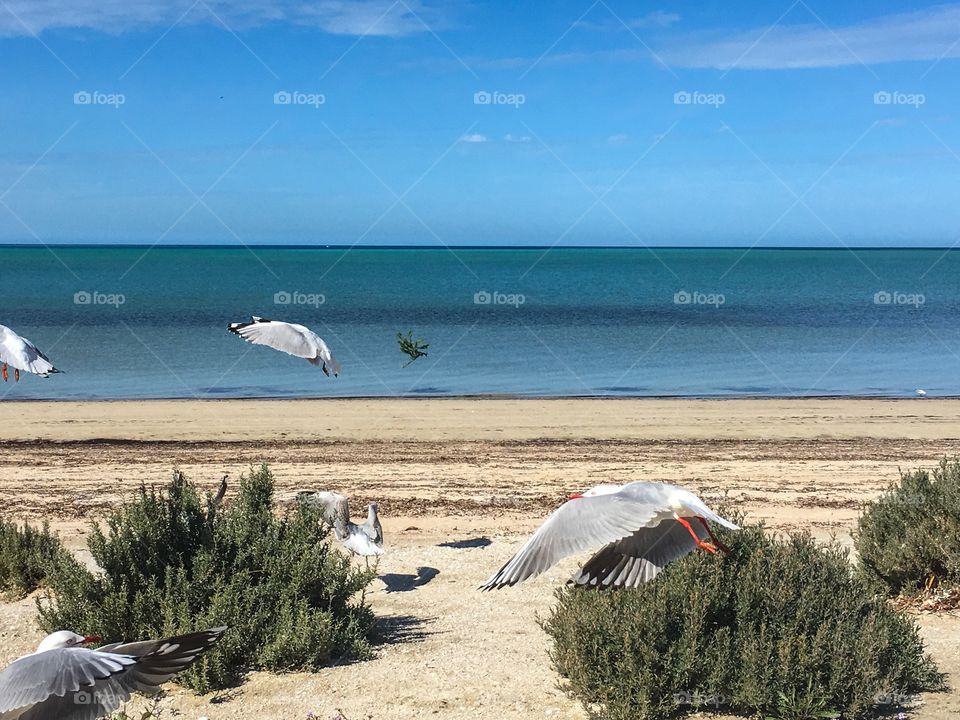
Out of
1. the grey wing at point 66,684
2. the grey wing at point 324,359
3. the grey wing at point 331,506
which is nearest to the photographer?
the grey wing at point 66,684

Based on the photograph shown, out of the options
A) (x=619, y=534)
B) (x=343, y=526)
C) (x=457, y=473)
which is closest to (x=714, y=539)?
(x=619, y=534)

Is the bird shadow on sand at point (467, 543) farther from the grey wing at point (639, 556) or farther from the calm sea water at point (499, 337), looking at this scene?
the calm sea water at point (499, 337)

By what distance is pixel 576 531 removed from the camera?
18.1 feet

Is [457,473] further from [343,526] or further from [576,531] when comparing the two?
[576,531]

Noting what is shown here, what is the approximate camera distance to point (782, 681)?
20.0 ft

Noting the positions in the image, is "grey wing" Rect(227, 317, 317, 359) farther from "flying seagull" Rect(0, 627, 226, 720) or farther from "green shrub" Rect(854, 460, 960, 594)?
"flying seagull" Rect(0, 627, 226, 720)

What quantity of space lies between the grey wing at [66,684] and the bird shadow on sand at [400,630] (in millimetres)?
3322

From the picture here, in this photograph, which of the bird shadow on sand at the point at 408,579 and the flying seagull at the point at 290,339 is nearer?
the bird shadow on sand at the point at 408,579

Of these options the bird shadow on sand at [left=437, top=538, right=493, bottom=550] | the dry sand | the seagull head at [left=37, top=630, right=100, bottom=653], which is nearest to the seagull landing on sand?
the dry sand

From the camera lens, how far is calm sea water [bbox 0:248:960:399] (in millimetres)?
29359

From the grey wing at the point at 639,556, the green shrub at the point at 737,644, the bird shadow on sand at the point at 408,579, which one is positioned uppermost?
the grey wing at the point at 639,556

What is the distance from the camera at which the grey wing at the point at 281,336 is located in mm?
10109

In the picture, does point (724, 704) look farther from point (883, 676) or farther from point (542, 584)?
point (542, 584)

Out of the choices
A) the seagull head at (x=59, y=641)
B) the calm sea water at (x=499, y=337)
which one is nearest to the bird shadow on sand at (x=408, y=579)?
the seagull head at (x=59, y=641)
